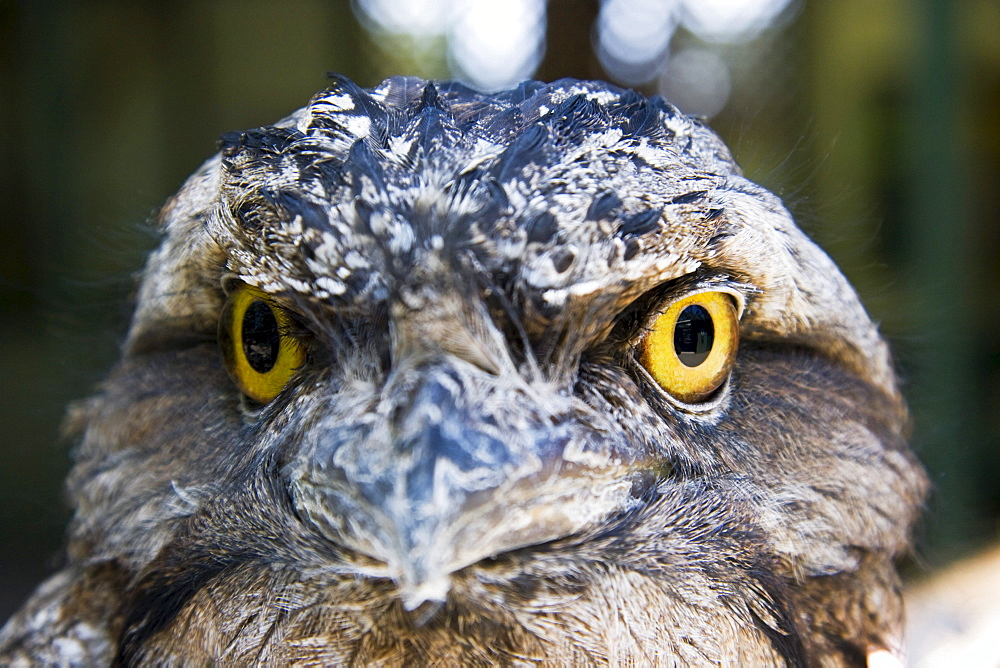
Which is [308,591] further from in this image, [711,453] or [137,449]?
[711,453]

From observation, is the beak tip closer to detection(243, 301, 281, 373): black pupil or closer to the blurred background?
detection(243, 301, 281, 373): black pupil

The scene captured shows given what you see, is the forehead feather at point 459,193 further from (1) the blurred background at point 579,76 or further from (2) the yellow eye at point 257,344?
(1) the blurred background at point 579,76

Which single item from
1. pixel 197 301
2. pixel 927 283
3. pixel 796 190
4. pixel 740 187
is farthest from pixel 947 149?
pixel 197 301

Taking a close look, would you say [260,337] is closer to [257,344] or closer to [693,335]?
[257,344]

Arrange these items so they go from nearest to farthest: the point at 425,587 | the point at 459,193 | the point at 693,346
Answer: the point at 425,587 < the point at 459,193 < the point at 693,346

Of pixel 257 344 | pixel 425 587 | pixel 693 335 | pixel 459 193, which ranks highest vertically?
pixel 459 193

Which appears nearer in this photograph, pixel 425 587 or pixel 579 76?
pixel 425 587

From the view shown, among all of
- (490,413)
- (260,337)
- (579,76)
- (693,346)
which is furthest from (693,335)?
(579,76)

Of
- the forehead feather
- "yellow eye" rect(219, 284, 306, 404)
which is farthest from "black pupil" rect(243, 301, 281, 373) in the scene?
the forehead feather
